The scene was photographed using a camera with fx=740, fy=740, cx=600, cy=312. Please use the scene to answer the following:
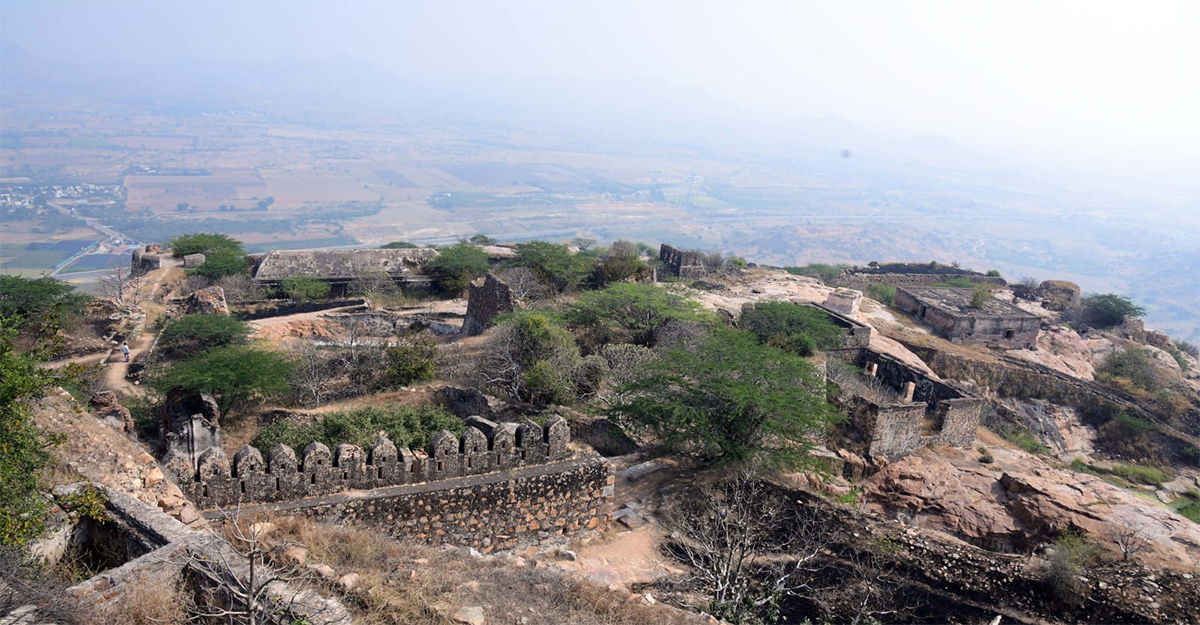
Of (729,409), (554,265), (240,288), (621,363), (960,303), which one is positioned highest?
(729,409)

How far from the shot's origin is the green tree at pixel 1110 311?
136 feet

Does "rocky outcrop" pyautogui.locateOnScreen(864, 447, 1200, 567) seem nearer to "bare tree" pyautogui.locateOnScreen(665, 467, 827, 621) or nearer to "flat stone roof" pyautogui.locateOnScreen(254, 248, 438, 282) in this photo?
"bare tree" pyautogui.locateOnScreen(665, 467, 827, 621)

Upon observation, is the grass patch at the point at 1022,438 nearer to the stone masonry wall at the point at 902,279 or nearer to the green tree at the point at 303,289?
the stone masonry wall at the point at 902,279

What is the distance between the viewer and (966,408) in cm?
2089

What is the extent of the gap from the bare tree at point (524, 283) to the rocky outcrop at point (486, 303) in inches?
71.6

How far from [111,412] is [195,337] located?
919 centimetres

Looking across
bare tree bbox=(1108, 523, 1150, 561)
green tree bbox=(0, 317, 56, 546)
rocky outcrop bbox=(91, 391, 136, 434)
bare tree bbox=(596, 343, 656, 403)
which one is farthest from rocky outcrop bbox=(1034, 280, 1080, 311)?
green tree bbox=(0, 317, 56, 546)

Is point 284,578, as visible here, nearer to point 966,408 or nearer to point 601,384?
point 601,384

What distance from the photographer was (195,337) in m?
22.1

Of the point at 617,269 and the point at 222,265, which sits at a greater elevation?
the point at 617,269

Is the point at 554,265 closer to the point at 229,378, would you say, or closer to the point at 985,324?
the point at 229,378

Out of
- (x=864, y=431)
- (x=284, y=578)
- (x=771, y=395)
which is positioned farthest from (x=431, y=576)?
(x=864, y=431)

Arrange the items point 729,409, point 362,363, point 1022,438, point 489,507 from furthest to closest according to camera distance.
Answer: point 1022,438 < point 362,363 < point 729,409 < point 489,507

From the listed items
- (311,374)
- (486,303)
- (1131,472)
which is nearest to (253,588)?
(311,374)
